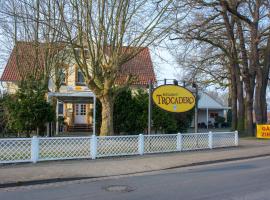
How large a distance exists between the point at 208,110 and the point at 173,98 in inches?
1664

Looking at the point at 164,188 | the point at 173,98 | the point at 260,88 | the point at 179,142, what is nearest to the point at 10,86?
the point at 260,88

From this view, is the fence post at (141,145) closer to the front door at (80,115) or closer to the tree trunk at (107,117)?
the tree trunk at (107,117)

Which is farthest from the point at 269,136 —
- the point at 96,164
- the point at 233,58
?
the point at 96,164

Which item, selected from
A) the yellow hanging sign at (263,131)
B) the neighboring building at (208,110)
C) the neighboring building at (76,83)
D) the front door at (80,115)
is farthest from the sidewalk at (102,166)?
the neighboring building at (208,110)

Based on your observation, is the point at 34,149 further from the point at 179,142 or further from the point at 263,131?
the point at 263,131

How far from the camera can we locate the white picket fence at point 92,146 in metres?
15.1

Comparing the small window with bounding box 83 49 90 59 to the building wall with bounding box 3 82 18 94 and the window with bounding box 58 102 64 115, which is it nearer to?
the building wall with bounding box 3 82 18 94

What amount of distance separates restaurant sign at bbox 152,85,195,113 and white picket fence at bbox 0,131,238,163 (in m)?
1.64

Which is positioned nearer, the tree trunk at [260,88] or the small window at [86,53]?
the small window at [86,53]

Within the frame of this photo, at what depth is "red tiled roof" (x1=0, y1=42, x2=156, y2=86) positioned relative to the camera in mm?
31578

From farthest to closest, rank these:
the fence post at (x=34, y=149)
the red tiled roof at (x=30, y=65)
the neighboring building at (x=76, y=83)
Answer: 1. the neighboring building at (x=76, y=83)
2. the red tiled roof at (x=30, y=65)
3. the fence post at (x=34, y=149)

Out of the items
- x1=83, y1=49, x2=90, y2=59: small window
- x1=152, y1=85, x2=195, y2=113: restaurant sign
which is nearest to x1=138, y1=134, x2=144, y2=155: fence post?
x1=152, y1=85, x2=195, y2=113: restaurant sign

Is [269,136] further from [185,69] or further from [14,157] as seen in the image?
[14,157]

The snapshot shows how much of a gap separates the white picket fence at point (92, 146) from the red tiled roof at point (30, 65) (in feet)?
40.2
